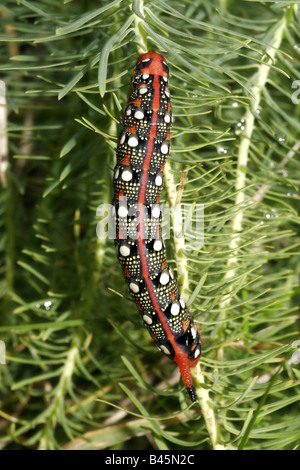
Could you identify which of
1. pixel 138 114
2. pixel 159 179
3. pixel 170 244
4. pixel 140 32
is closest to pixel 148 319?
pixel 170 244

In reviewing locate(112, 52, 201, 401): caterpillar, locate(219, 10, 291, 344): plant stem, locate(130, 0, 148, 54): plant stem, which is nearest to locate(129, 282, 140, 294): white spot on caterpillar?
locate(112, 52, 201, 401): caterpillar

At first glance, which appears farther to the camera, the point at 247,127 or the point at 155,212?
the point at 247,127

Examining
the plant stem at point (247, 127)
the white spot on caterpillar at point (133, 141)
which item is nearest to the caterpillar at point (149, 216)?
the white spot on caterpillar at point (133, 141)

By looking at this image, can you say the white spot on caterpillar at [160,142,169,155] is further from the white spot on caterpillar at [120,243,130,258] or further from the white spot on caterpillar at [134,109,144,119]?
the white spot on caterpillar at [120,243,130,258]

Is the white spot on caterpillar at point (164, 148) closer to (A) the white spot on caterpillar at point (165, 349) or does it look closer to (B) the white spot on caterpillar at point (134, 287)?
(B) the white spot on caterpillar at point (134, 287)

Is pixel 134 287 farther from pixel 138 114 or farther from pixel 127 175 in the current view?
pixel 138 114

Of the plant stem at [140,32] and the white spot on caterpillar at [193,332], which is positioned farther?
the white spot on caterpillar at [193,332]
